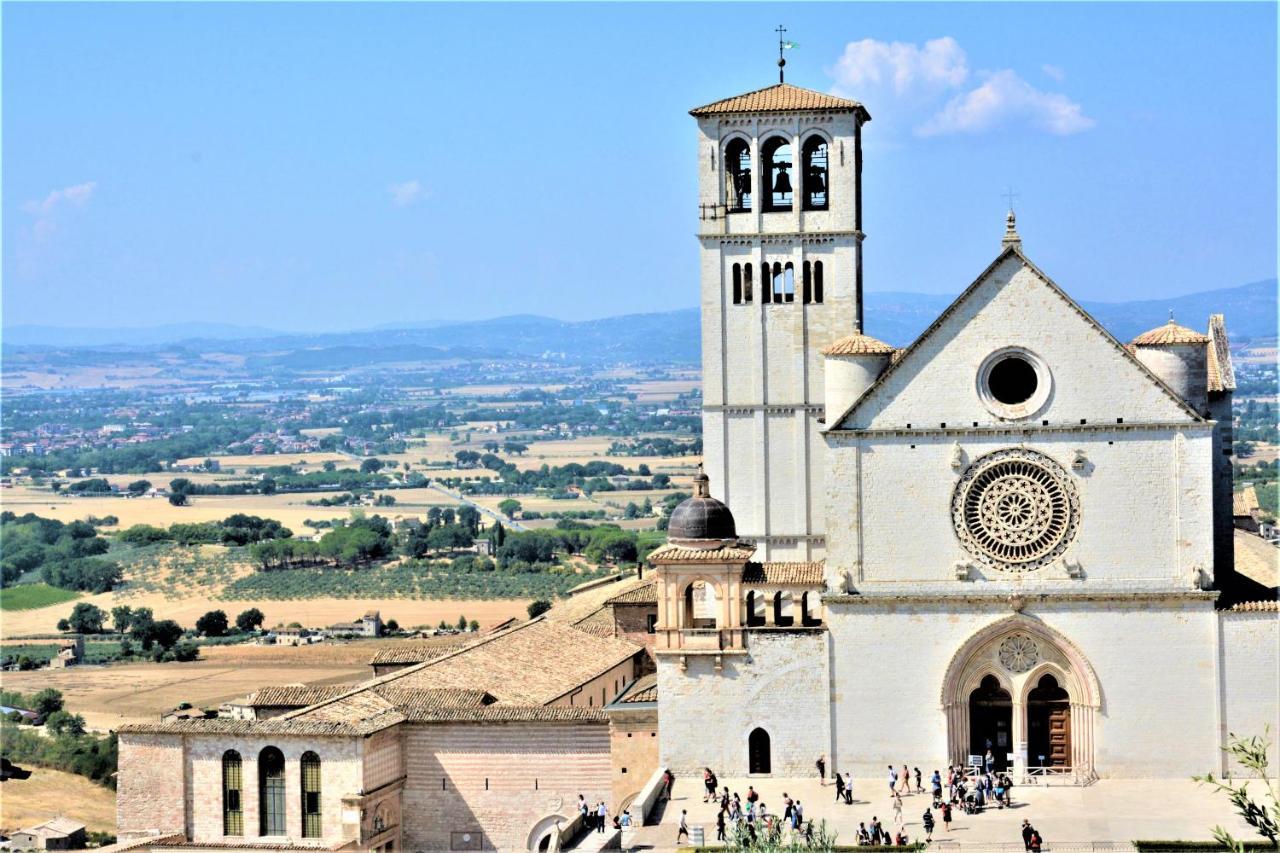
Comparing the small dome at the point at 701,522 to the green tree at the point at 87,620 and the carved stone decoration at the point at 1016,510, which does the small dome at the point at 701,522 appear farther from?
the green tree at the point at 87,620

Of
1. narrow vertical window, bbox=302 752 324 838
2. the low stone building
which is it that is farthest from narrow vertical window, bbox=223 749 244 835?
narrow vertical window, bbox=302 752 324 838

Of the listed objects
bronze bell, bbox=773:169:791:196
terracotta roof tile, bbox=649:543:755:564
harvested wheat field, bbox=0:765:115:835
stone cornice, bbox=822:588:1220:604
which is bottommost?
harvested wheat field, bbox=0:765:115:835

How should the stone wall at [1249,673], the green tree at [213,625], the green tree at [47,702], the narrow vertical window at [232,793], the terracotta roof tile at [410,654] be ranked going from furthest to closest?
the green tree at [213,625] → the green tree at [47,702] → the terracotta roof tile at [410,654] → the narrow vertical window at [232,793] → the stone wall at [1249,673]

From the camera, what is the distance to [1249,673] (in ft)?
159

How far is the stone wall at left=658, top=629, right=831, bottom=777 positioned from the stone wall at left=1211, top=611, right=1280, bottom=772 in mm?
8223

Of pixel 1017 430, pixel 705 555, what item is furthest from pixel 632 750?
pixel 1017 430

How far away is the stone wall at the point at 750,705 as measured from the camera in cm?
4953

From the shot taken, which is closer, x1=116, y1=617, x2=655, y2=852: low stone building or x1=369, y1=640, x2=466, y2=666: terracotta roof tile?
x1=116, y1=617, x2=655, y2=852: low stone building

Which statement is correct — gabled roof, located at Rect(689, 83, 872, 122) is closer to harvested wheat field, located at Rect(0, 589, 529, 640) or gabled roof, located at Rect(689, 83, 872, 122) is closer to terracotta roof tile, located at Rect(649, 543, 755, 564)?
terracotta roof tile, located at Rect(649, 543, 755, 564)

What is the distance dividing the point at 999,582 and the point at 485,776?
Answer: 1165 centimetres

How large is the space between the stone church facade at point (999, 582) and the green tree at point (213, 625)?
214 ft

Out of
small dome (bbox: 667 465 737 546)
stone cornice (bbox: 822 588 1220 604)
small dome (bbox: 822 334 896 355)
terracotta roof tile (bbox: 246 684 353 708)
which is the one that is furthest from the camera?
terracotta roof tile (bbox: 246 684 353 708)

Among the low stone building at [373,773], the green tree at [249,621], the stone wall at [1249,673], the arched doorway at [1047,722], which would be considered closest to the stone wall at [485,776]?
the low stone building at [373,773]

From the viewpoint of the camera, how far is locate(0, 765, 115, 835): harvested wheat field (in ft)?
205
